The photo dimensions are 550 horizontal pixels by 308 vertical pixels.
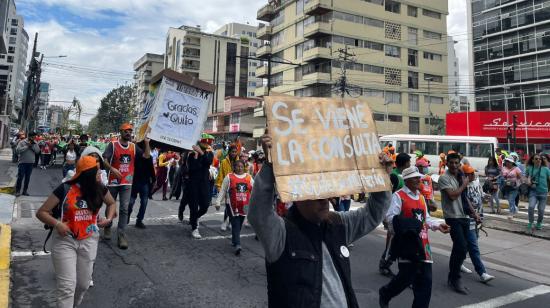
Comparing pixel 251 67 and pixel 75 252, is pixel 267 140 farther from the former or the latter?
pixel 251 67

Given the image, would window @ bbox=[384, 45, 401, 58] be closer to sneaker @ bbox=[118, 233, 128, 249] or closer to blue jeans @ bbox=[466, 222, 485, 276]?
blue jeans @ bbox=[466, 222, 485, 276]

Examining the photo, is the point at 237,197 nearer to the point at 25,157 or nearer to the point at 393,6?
the point at 25,157

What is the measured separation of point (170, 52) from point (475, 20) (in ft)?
191

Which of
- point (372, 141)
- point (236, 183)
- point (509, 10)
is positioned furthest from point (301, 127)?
point (509, 10)

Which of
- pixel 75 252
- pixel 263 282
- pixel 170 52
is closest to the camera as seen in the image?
pixel 75 252

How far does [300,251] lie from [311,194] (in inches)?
11.7

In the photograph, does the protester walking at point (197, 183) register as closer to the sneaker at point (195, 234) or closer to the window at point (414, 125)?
the sneaker at point (195, 234)

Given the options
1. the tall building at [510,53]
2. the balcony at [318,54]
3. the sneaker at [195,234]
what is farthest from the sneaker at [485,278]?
the tall building at [510,53]

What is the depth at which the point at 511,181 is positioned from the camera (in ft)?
36.2

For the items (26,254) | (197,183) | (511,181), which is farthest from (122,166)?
(511,181)

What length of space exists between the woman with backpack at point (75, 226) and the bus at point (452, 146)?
20226 millimetres

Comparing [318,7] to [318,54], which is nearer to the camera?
[318,54]

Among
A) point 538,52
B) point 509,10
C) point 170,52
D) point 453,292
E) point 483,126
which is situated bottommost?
point 453,292

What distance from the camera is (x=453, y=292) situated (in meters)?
5.05
